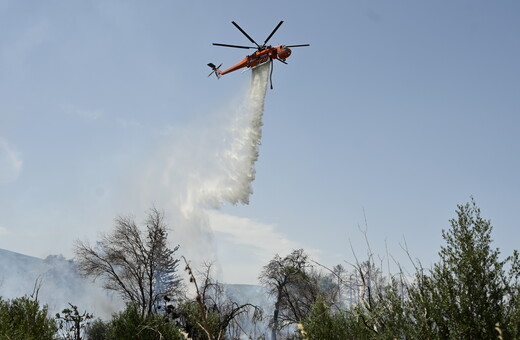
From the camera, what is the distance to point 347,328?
16922 millimetres

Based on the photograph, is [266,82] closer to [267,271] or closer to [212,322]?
[212,322]

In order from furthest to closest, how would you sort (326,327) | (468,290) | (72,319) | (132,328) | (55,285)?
(55,285)
(72,319)
(132,328)
(326,327)
(468,290)

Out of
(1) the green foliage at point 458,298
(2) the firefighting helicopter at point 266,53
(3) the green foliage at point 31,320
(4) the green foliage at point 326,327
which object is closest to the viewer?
(1) the green foliage at point 458,298

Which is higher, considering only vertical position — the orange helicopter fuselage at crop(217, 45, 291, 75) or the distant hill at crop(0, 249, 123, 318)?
the distant hill at crop(0, 249, 123, 318)

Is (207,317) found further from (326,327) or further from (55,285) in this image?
(55,285)

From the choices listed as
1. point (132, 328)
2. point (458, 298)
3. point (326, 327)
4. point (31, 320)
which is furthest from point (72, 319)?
point (458, 298)

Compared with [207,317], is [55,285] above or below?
above

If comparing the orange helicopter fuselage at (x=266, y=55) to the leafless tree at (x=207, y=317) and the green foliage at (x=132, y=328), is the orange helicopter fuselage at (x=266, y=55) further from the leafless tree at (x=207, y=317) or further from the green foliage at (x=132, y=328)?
the green foliage at (x=132, y=328)

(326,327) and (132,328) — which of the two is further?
(132,328)

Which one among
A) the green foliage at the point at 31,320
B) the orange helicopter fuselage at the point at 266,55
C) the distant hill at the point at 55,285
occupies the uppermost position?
the distant hill at the point at 55,285

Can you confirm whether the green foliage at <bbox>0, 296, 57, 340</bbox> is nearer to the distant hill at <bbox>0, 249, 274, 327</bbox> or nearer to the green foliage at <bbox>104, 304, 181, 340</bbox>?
the green foliage at <bbox>104, 304, 181, 340</bbox>

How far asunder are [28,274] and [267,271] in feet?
493

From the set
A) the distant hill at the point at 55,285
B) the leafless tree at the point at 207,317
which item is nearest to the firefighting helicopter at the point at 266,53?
the leafless tree at the point at 207,317

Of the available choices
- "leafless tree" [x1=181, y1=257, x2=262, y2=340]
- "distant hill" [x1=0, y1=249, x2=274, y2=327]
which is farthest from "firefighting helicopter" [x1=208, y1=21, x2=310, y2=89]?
"distant hill" [x1=0, y1=249, x2=274, y2=327]
